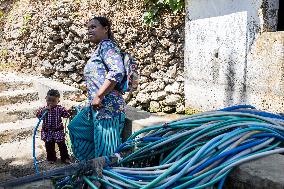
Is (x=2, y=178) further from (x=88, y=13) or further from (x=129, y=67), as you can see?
(x=88, y=13)

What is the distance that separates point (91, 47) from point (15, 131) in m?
3.93

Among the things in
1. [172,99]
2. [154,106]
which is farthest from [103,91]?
[154,106]

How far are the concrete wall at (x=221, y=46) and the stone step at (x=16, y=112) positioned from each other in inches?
131

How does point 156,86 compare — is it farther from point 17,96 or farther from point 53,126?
point 53,126

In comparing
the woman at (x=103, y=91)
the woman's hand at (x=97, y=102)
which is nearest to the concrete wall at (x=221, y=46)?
the woman at (x=103, y=91)

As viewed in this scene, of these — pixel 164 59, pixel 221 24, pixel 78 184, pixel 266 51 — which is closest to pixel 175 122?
pixel 78 184

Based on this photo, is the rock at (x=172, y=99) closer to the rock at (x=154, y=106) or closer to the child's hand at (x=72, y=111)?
the rock at (x=154, y=106)

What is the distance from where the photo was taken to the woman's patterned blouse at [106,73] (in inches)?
115

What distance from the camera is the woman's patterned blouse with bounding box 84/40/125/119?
115 inches

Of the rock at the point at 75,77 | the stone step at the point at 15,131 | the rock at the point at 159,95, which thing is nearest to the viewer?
the stone step at the point at 15,131

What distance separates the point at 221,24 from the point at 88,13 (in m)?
3.62

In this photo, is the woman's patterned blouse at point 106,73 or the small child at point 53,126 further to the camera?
the small child at point 53,126

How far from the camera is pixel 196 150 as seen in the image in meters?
2.03

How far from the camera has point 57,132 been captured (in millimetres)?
4230
